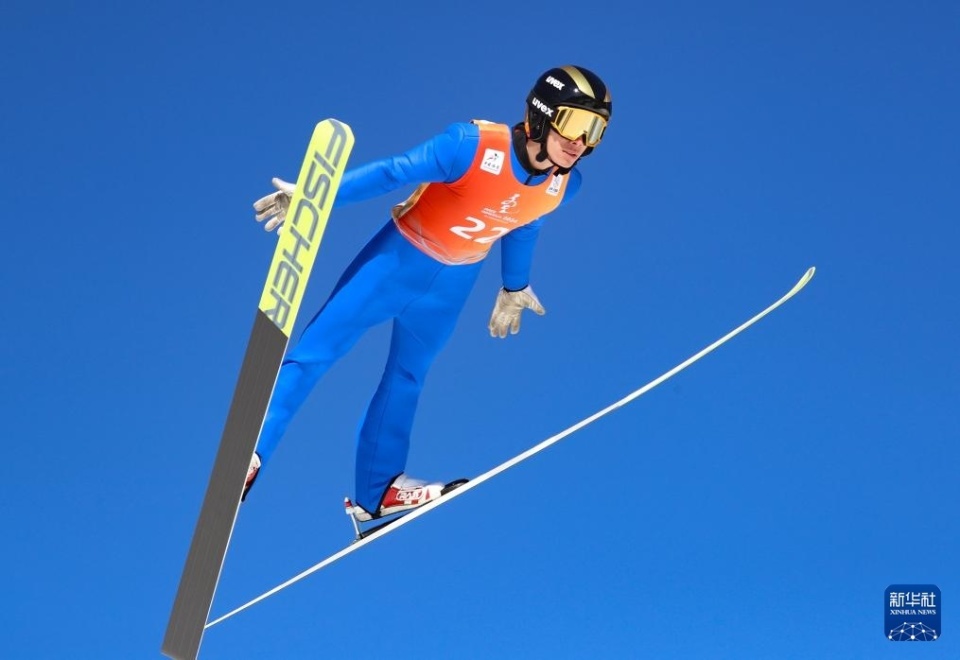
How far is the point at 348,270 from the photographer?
123 inches

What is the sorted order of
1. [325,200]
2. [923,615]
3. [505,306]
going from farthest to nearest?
[923,615], [505,306], [325,200]

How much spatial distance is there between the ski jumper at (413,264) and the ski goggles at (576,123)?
14cm

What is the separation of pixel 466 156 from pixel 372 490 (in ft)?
2.98

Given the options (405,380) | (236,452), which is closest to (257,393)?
(236,452)

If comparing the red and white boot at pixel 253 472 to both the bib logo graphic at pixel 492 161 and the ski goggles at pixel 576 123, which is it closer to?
the bib logo graphic at pixel 492 161

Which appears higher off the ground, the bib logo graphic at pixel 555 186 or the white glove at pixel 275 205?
the bib logo graphic at pixel 555 186

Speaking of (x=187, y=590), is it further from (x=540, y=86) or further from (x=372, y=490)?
(x=540, y=86)

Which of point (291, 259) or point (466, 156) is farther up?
point (466, 156)

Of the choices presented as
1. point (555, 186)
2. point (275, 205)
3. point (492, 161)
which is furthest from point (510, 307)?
point (275, 205)

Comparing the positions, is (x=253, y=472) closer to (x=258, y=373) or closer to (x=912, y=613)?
(x=258, y=373)

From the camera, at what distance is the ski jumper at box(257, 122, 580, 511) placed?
2953 millimetres

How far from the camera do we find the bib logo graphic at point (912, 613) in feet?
15.9

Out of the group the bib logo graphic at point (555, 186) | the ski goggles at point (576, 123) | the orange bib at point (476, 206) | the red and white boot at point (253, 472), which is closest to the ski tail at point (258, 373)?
the red and white boot at point (253, 472)

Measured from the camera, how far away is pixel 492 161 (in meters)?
3.00
